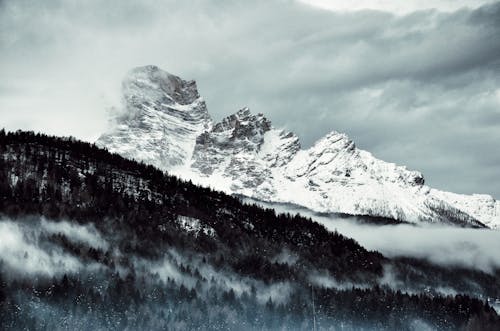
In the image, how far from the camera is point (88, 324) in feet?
531

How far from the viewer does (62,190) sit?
7648 inches

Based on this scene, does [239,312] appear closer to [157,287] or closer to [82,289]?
[157,287]

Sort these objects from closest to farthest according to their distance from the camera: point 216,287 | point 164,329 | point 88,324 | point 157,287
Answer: point 88,324 → point 164,329 → point 157,287 → point 216,287

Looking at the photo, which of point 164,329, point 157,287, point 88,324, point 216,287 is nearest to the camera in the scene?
point 88,324

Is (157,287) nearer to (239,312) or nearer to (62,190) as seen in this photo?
(239,312)

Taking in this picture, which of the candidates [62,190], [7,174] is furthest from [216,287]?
[7,174]

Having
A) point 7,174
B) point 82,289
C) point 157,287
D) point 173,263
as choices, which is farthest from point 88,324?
point 7,174

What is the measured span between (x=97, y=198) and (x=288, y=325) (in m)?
65.7

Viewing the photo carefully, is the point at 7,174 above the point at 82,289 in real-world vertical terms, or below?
above

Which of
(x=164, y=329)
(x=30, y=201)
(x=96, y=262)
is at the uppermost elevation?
(x=30, y=201)

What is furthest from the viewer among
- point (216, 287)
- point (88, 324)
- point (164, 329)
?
point (216, 287)

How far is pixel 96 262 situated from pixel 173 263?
24.8 metres

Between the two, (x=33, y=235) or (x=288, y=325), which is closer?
(x=33, y=235)

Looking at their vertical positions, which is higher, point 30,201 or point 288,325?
point 30,201
